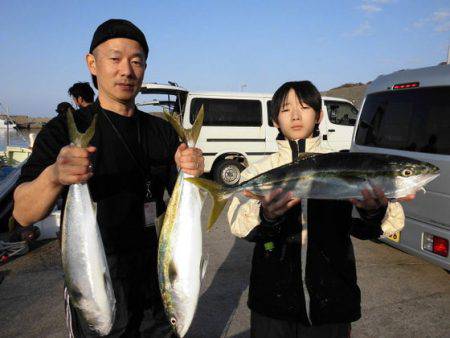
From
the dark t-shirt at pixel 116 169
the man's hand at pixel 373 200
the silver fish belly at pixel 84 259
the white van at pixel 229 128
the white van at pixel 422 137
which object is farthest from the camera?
the white van at pixel 229 128

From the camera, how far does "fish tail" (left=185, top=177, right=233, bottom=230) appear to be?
2104 mm

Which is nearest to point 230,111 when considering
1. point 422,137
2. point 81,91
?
point 81,91

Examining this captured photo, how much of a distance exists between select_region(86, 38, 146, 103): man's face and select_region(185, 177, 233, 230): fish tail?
72 centimetres

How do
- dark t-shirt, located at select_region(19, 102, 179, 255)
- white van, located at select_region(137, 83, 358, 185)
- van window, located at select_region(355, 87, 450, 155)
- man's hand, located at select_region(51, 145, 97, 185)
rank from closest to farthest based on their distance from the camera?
1. man's hand, located at select_region(51, 145, 97, 185)
2. dark t-shirt, located at select_region(19, 102, 179, 255)
3. van window, located at select_region(355, 87, 450, 155)
4. white van, located at select_region(137, 83, 358, 185)

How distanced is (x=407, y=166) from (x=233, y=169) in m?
9.29

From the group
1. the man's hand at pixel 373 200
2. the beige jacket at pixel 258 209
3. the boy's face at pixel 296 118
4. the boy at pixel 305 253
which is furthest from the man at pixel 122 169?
the man's hand at pixel 373 200

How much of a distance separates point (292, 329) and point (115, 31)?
7.15 feet

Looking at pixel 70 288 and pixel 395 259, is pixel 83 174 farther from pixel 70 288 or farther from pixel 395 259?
pixel 395 259

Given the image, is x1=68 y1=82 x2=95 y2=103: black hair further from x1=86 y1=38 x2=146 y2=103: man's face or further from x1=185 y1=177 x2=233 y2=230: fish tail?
x1=185 y1=177 x2=233 y2=230: fish tail

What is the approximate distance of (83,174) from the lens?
1704mm

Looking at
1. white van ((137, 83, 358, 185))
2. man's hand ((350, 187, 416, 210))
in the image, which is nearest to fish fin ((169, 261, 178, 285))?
man's hand ((350, 187, 416, 210))

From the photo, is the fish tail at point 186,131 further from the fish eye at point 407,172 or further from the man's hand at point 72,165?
the fish eye at point 407,172

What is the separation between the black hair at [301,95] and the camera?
2436 mm

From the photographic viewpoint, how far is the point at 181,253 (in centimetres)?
201
